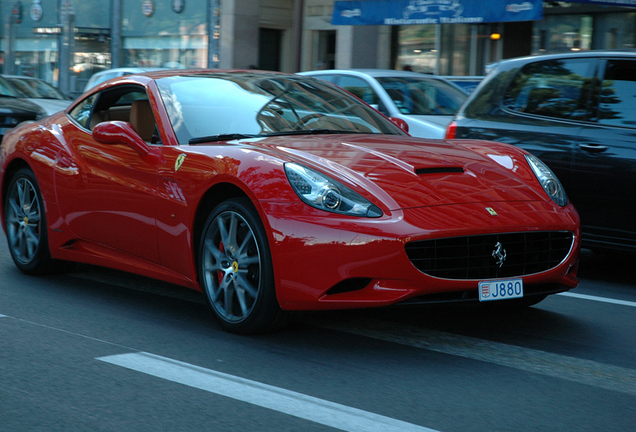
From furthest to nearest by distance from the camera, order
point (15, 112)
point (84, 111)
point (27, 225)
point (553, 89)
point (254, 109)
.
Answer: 1. point (15, 112)
2. point (553, 89)
3. point (27, 225)
4. point (84, 111)
5. point (254, 109)

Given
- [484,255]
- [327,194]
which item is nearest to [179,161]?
[327,194]

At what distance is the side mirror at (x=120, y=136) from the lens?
538 centimetres

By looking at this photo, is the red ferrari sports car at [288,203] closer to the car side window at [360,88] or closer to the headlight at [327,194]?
the headlight at [327,194]

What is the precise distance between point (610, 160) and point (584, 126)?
1.23 ft

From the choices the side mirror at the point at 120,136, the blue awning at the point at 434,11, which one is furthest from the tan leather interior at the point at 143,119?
the blue awning at the point at 434,11

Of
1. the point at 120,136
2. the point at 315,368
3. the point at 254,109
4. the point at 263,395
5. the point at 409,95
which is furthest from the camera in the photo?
the point at 409,95

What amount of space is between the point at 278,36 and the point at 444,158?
24040mm

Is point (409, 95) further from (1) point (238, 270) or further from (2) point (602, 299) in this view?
(1) point (238, 270)

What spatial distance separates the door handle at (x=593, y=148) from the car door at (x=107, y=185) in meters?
3.04

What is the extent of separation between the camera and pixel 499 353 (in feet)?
15.0

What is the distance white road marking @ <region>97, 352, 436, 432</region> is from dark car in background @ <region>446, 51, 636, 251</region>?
3.48m

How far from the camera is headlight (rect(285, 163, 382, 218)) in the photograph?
4.41 meters

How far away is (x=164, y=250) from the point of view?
206 inches

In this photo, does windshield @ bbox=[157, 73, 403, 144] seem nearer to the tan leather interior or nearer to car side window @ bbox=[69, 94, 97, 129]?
the tan leather interior
